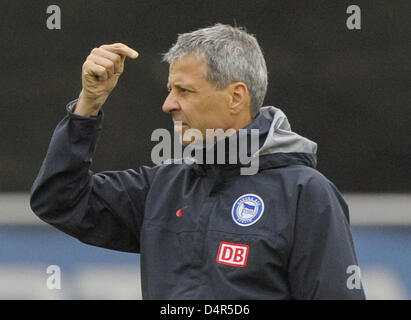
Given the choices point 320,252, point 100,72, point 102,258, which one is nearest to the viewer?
point 320,252

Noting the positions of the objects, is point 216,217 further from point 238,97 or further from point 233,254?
point 238,97

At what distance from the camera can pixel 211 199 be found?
2713 millimetres

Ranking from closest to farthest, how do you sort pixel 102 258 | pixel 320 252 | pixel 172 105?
pixel 320 252 < pixel 172 105 < pixel 102 258

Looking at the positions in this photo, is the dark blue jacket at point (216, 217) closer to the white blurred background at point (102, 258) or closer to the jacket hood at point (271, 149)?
the jacket hood at point (271, 149)

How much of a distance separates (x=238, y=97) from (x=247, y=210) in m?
0.39

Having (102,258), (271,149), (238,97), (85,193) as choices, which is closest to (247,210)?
(271,149)

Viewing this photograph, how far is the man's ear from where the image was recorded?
286 cm

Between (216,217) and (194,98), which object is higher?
(194,98)

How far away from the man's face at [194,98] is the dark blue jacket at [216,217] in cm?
12

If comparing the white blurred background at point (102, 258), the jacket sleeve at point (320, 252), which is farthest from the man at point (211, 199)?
the white blurred background at point (102, 258)

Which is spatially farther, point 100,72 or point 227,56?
point 227,56
